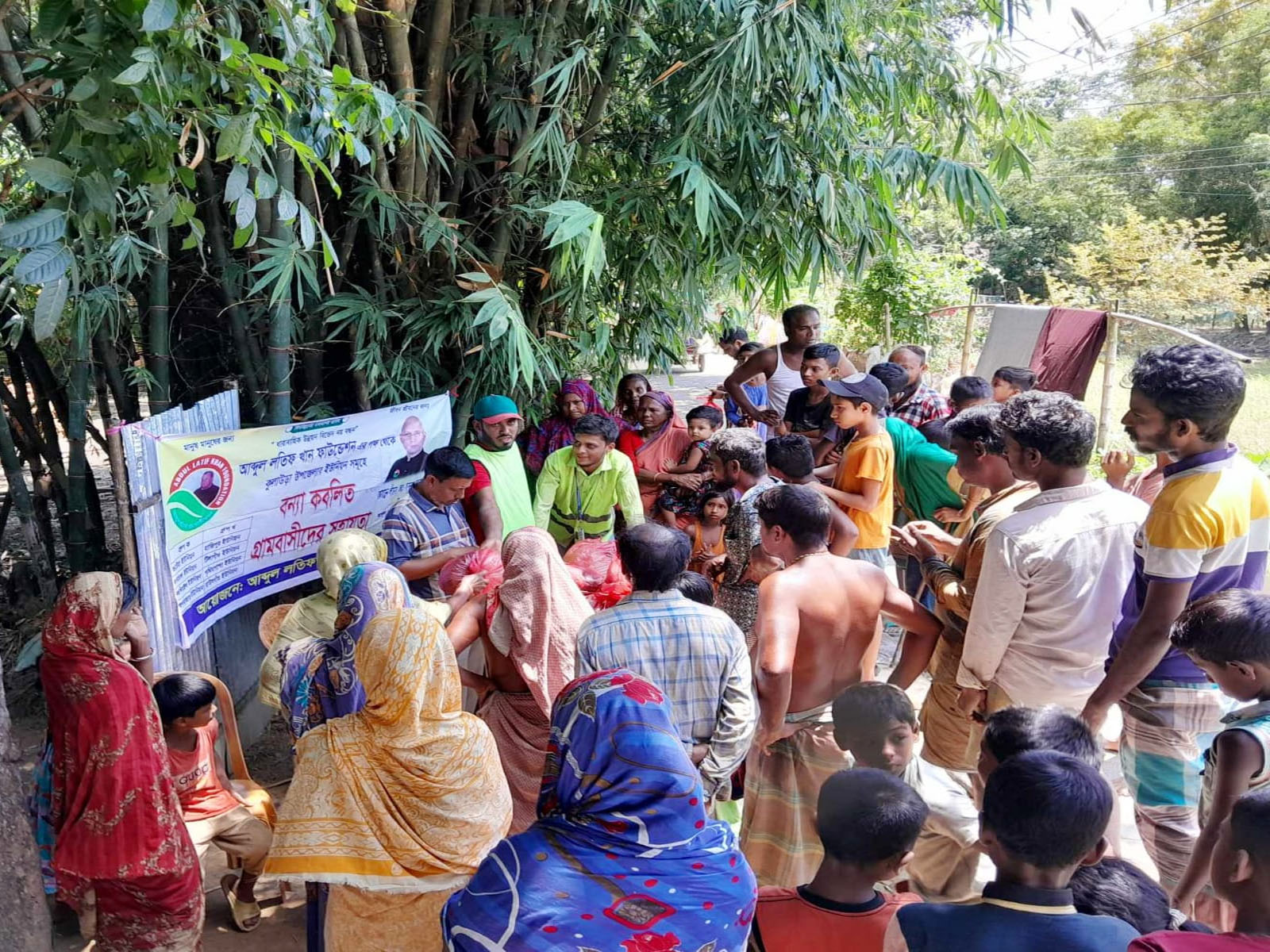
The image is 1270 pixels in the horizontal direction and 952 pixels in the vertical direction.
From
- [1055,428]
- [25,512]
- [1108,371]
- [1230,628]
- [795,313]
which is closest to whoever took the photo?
[1230,628]

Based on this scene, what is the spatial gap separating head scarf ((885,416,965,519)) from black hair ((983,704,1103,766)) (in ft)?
8.67

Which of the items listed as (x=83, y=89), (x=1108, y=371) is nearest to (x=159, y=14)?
(x=83, y=89)

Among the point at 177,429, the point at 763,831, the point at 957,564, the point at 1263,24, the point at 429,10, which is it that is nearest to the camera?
the point at 763,831

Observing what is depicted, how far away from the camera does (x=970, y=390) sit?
5.14 m

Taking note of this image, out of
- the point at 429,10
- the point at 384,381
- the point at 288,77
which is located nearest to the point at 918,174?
the point at 429,10

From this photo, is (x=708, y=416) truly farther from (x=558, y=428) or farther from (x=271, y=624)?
(x=271, y=624)

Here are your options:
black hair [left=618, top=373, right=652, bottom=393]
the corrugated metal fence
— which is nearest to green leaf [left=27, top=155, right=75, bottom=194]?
the corrugated metal fence

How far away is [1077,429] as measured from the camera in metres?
2.63

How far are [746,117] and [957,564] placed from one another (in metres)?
2.77

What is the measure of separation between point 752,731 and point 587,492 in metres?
2.12

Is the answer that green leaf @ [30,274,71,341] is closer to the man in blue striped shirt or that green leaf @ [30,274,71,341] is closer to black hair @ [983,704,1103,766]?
the man in blue striped shirt

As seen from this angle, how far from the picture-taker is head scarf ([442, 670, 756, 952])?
5.56 ft

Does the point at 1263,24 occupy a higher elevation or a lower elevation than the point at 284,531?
higher

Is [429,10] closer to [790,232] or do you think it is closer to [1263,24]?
[790,232]
